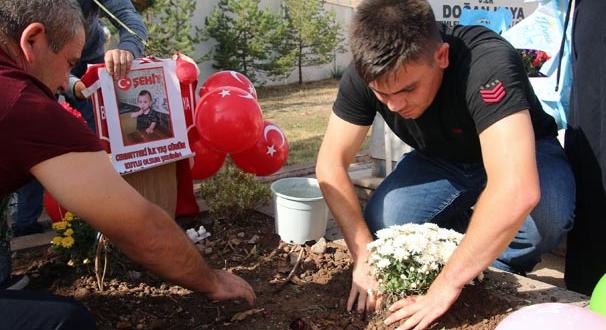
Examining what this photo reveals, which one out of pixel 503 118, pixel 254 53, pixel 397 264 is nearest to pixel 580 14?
pixel 503 118

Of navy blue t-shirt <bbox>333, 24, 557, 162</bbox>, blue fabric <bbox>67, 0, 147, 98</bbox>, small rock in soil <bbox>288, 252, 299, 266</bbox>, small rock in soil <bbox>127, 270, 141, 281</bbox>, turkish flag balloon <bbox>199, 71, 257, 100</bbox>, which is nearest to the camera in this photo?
navy blue t-shirt <bbox>333, 24, 557, 162</bbox>

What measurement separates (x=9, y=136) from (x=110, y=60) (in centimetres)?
155

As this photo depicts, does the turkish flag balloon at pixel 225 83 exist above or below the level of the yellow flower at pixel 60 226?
above

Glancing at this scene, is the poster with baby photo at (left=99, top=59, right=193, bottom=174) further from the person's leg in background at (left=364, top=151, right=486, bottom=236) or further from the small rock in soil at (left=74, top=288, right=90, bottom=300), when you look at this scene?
the person's leg in background at (left=364, top=151, right=486, bottom=236)

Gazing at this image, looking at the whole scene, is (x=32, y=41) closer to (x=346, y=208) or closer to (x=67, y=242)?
(x=67, y=242)

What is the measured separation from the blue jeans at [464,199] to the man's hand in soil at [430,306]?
0.81 metres

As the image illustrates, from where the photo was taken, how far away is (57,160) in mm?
1511

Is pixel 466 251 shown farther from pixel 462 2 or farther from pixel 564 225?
pixel 462 2

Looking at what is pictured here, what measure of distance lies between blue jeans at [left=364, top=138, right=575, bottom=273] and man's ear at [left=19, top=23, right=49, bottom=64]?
5.97 ft

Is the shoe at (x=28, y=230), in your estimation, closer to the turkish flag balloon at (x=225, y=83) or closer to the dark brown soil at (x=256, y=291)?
the dark brown soil at (x=256, y=291)

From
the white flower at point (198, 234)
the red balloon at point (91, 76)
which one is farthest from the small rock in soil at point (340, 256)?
the red balloon at point (91, 76)

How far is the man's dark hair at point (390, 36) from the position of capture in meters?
2.01

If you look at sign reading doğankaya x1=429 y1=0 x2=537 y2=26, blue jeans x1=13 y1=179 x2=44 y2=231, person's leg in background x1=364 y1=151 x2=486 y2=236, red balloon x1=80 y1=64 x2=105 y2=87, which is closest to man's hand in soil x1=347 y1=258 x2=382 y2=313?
person's leg in background x1=364 y1=151 x2=486 y2=236

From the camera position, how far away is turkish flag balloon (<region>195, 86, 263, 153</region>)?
3.09 metres
